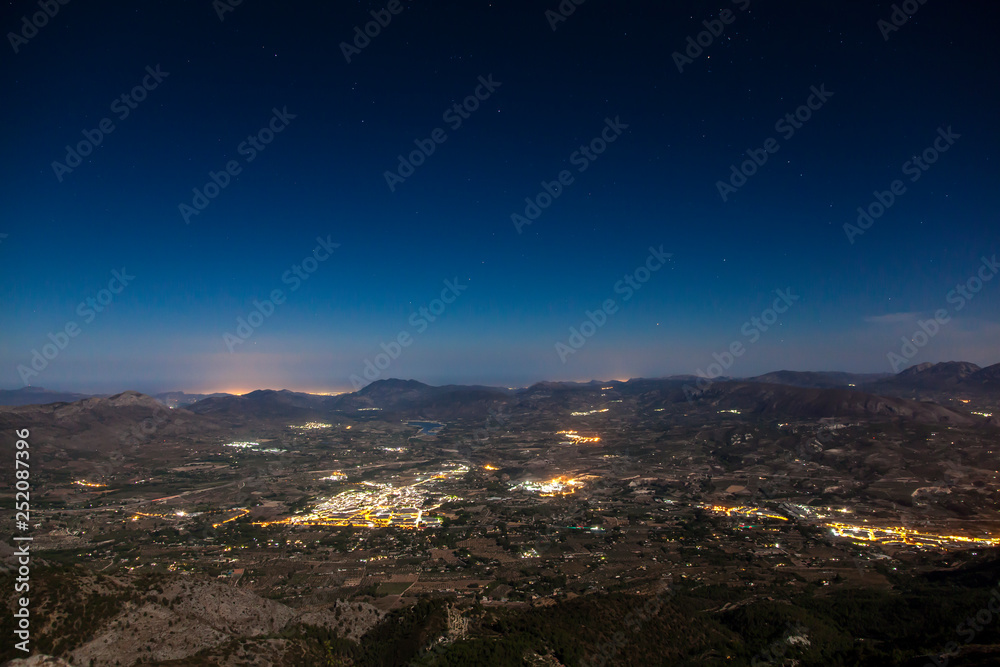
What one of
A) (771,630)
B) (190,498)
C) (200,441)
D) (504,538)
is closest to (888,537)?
(771,630)

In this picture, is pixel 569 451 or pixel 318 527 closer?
pixel 318 527

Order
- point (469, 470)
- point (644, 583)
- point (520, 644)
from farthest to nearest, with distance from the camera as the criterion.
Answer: point (469, 470) → point (644, 583) → point (520, 644)

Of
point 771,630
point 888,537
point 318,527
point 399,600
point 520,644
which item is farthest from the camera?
point 318,527

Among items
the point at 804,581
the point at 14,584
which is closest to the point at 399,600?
the point at 14,584

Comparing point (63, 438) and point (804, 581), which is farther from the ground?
point (63, 438)

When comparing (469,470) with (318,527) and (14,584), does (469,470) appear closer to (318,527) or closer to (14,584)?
(318,527)

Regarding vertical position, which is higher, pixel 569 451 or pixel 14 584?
pixel 14 584

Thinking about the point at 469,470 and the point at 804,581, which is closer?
the point at 804,581

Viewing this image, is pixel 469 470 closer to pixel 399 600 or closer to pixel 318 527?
pixel 318 527

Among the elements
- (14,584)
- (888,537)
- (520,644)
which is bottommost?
(888,537)
